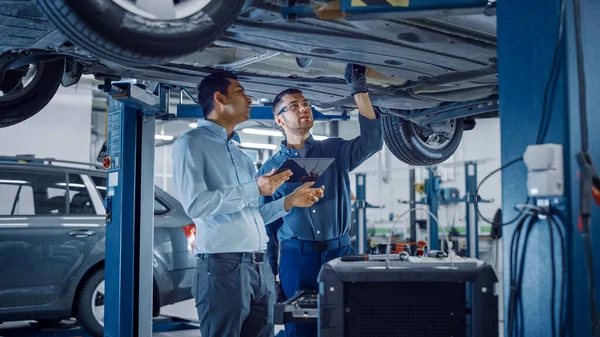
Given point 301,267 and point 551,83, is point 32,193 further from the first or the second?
point 551,83

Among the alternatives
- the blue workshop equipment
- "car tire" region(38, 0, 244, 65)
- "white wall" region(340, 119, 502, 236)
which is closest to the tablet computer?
"car tire" region(38, 0, 244, 65)

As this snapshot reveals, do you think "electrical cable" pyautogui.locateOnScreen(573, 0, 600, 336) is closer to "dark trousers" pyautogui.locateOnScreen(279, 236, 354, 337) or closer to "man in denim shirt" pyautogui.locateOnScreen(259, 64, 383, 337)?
"man in denim shirt" pyautogui.locateOnScreen(259, 64, 383, 337)

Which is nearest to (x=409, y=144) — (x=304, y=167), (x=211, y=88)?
(x=304, y=167)

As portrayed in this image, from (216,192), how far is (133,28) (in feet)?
2.98

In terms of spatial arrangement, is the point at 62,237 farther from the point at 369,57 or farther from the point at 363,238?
the point at 363,238

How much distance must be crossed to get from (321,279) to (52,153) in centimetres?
941

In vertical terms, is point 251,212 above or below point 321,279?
above

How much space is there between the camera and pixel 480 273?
188cm

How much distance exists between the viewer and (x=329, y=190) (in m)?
3.64

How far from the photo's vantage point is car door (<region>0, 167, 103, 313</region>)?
15.5 ft

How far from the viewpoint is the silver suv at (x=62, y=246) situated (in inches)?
187

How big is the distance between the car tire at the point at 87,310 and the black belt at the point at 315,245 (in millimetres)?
2254

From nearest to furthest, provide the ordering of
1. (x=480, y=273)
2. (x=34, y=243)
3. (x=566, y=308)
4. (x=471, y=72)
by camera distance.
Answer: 1. (x=566, y=308)
2. (x=480, y=273)
3. (x=471, y=72)
4. (x=34, y=243)

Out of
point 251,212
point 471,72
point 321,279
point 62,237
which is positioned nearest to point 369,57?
point 471,72
